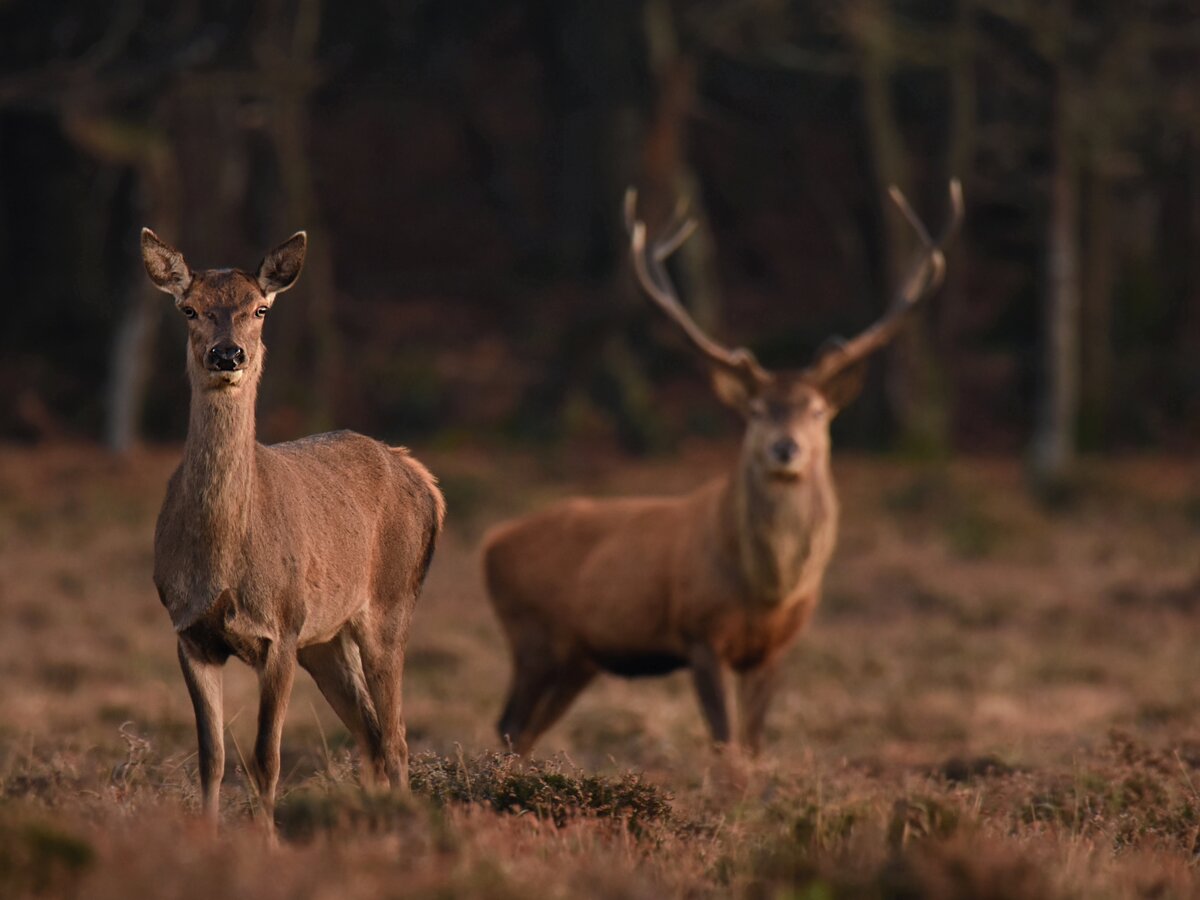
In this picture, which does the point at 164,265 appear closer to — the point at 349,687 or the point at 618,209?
the point at 349,687

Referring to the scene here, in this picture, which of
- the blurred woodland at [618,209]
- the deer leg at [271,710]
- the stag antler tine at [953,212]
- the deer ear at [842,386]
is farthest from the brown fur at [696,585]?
the blurred woodland at [618,209]

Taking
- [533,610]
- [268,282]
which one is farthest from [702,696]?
[268,282]

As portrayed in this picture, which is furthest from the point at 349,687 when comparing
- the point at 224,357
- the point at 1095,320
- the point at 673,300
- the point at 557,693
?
the point at 1095,320

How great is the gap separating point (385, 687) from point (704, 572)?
3296mm

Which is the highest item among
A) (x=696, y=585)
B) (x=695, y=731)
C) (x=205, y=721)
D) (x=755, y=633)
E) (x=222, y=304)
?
(x=222, y=304)

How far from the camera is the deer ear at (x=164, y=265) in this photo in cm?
603

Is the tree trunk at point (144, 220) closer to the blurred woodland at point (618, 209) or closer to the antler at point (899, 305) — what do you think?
the blurred woodland at point (618, 209)

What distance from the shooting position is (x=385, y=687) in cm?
653

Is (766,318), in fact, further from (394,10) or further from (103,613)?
(103,613)

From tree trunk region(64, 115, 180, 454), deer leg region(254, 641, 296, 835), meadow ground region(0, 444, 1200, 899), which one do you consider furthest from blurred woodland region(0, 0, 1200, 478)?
deer leg region(254, 641, 296, 835)

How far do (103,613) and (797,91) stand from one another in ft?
47.1

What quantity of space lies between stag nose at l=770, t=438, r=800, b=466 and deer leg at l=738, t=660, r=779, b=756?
3.13 feet

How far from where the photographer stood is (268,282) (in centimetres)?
620

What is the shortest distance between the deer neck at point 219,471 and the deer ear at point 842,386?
15.1 feet
